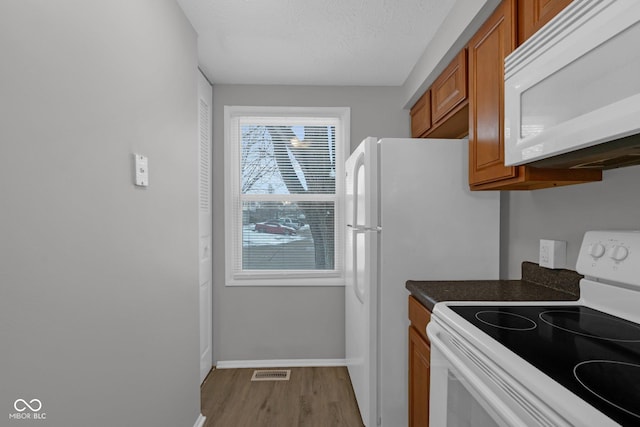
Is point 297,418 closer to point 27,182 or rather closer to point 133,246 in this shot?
point 133,246

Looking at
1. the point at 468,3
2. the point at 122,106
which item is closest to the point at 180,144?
the point at 122,106

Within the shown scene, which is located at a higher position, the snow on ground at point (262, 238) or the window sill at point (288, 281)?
the snow on ground at point (262, 238)

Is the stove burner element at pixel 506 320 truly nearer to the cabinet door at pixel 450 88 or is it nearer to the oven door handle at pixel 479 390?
the oven door handle at pixel 479 390

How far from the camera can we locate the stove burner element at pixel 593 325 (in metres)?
0.94

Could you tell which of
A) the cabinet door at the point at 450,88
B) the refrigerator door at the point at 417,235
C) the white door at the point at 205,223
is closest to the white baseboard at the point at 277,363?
the white door at the point at 205,223

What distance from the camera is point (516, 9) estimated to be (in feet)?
4.43

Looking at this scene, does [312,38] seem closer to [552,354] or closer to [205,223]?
[205,223]

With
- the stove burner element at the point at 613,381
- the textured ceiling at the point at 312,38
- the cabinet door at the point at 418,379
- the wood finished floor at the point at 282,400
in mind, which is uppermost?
the textured ceiling at the point at 312,38


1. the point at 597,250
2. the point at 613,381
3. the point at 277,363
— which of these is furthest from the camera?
the point at 277,363

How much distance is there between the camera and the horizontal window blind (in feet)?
9.79

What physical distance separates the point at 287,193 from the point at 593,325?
7.58 ft

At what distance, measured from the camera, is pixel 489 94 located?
1.53 meters

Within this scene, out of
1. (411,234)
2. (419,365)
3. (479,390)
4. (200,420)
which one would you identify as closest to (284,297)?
(200,420)

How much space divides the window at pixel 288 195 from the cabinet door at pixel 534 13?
1.72 m
